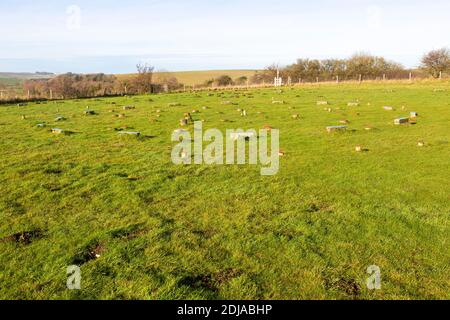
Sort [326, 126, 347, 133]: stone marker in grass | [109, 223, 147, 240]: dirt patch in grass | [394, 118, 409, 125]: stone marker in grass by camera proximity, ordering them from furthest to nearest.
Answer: [394, 118, 409, 125]: stone marker in grass < [326, 126, 347, 133]: stone marker in grass < [109, 223, 147, 240]: dirt patch in grass

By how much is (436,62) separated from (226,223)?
68131 millimetres

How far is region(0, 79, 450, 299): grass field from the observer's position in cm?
470

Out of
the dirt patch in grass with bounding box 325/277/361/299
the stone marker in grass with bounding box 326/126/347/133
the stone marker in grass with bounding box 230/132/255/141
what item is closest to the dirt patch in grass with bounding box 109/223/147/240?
the dirt patch in grass with bounding box 325/277/361/299

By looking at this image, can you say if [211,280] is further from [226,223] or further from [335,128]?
[335,128]

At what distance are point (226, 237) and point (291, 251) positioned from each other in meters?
1.15

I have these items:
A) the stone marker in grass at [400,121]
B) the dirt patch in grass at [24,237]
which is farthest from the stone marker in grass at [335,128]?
the dirt patch in grass at [24,237]

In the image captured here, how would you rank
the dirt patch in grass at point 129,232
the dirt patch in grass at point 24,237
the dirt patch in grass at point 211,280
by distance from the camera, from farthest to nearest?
the dirt patch in grass at point 129,232 < the dirt patch in grass at point 24,237 < the dirt patch in grass at point 211,280

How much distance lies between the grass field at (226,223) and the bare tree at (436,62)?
2249 inches

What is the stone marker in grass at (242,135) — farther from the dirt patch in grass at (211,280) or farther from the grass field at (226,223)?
the dirt patch in grass at (211,280)

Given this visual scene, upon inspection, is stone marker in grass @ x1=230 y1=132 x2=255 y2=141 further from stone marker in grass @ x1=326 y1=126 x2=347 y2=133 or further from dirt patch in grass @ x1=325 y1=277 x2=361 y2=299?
dirt patch in grass @ x1=325 y1=277 x2=361 y2=299

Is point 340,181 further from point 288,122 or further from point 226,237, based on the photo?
point 288,122

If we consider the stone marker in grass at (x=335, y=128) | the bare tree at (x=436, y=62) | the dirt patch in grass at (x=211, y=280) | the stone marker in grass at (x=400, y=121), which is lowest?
the dirt patch in grass at (x=211, y=280)

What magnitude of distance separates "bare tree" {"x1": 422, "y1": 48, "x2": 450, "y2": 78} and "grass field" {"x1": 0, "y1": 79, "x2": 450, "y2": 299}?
5712 cm

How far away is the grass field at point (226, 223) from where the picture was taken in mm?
4699
